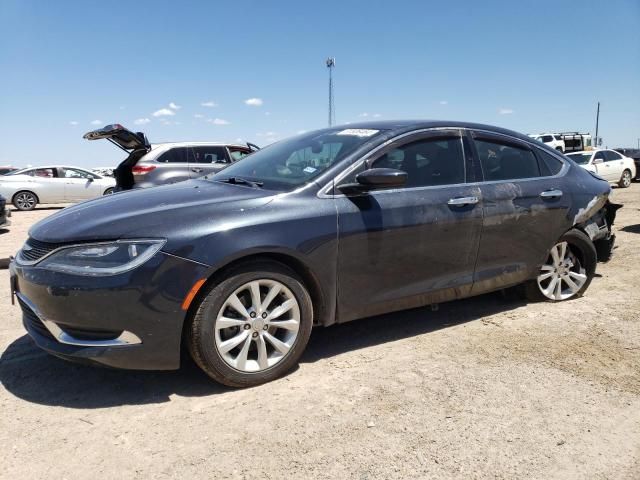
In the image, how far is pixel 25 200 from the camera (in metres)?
15.6

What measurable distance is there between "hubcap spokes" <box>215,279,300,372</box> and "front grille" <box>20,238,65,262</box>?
997 millimetres

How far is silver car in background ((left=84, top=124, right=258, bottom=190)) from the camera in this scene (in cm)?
788

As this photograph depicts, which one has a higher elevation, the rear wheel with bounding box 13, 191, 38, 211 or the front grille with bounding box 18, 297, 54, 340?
the front grille with bounding box 18, 297, 54, 340

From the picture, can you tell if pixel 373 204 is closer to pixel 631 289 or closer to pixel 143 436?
pixel 143 436

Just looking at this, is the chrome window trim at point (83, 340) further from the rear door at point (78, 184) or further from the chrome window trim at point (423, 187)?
the rear door at point (78, 184)

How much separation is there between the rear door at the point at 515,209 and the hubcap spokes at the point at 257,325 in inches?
63.4

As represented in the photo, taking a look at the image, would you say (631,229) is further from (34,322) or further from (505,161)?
(34,322)

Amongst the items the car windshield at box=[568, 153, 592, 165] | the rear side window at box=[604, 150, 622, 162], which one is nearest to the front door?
the car windshield at box=[568, 153, 592, 165]

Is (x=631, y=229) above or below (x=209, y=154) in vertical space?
below

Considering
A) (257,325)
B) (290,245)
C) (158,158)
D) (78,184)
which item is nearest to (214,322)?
(257,325)

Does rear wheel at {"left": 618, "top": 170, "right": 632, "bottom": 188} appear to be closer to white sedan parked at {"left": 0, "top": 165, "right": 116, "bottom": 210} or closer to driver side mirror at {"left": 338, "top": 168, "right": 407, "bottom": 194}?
white sedan parked at {"left": 0, "top": 165, "right": 116, "bottom": 210}

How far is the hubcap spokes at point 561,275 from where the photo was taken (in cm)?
443

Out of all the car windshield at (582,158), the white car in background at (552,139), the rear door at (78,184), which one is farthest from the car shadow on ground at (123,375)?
the white car in background at (552,139)

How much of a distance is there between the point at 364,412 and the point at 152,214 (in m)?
1.58
